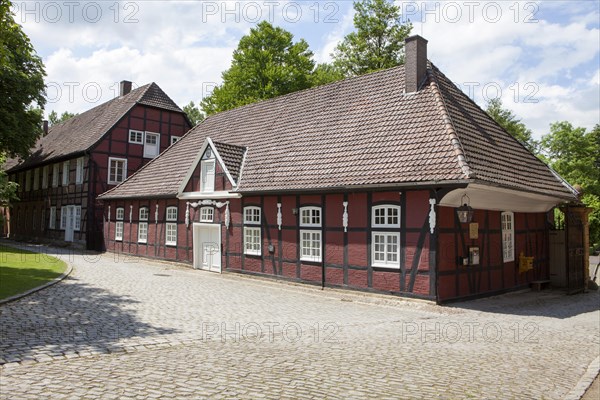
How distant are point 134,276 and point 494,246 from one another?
11815mm

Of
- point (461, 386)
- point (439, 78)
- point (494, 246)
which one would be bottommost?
point (461, 386)

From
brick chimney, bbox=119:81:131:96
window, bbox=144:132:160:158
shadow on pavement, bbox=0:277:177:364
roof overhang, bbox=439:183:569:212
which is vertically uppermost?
brick chimney, bbox=119:81:131:96

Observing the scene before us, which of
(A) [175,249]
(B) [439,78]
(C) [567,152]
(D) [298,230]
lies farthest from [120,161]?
(C) [567,152]

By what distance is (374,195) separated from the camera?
13500 mm

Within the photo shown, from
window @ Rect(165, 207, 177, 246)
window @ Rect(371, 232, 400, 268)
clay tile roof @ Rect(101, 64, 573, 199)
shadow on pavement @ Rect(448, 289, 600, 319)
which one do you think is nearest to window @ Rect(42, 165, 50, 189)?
clay tile roof @ Rect(101, 64, 573, 199)

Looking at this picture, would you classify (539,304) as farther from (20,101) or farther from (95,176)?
(20,101)

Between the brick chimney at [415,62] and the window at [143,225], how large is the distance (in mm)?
13599

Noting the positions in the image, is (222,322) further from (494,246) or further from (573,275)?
(573,275)

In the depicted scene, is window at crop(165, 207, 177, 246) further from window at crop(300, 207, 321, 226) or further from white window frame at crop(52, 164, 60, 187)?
white window frame at crop(52, 164, 60, 187)

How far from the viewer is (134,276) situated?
16.3m

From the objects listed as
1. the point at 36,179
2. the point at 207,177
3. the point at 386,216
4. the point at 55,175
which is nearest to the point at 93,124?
the point at 55,175

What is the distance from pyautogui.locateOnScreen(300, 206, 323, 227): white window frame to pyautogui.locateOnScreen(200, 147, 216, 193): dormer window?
4.87 meters

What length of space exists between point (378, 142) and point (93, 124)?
23.7 metres

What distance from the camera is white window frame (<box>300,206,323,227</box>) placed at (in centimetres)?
1494
